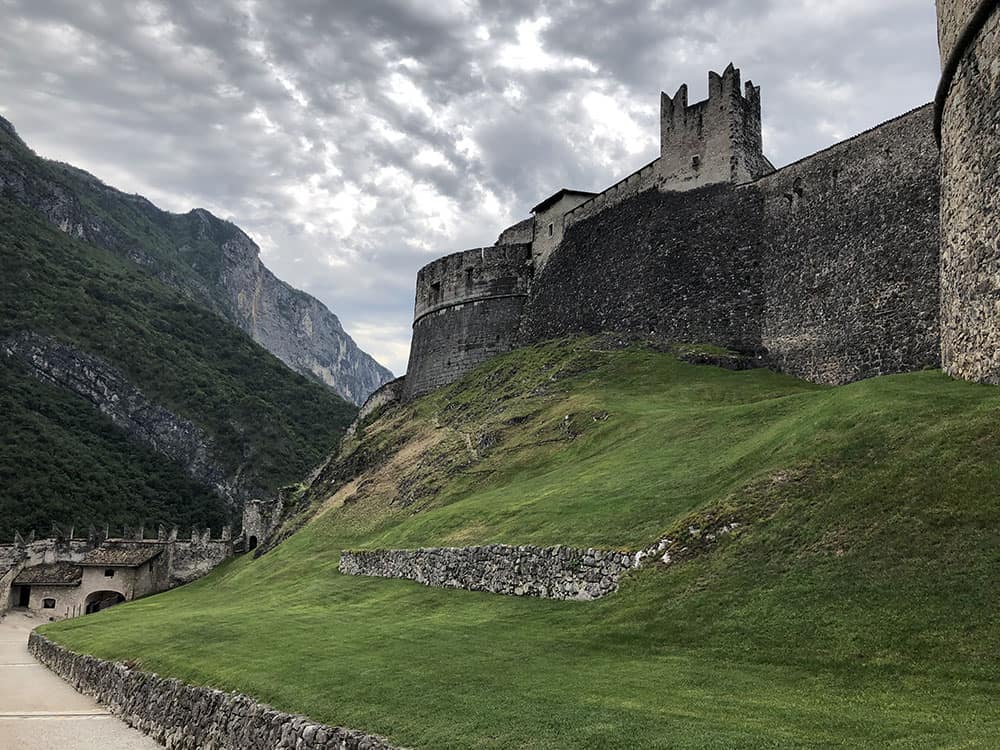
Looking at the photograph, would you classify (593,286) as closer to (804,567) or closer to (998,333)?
(998,333)

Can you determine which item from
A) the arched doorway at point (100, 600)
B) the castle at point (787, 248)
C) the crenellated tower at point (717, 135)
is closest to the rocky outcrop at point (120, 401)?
the arched doorway at point (100, 600)

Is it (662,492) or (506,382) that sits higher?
(506,382)

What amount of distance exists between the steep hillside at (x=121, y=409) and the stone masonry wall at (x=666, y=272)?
62.3m

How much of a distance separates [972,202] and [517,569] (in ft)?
42.9

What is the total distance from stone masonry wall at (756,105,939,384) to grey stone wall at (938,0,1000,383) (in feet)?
33.3

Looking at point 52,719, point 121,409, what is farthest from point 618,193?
point 121,409

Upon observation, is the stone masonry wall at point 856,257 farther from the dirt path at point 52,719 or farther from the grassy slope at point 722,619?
the dirt path at point 52,719

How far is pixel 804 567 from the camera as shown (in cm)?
1290

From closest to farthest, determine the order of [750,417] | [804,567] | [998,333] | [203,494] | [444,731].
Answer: [444,731] → [804,567] → [998,333] → [750,417] → [203,494]

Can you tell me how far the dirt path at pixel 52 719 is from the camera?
17.3m

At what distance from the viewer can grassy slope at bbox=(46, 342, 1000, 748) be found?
9.58 m

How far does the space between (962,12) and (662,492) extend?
13.4 meters

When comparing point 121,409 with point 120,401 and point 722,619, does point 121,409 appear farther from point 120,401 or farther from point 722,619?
point 722,619

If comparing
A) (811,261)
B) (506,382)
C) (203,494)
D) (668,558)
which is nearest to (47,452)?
(203,494)
